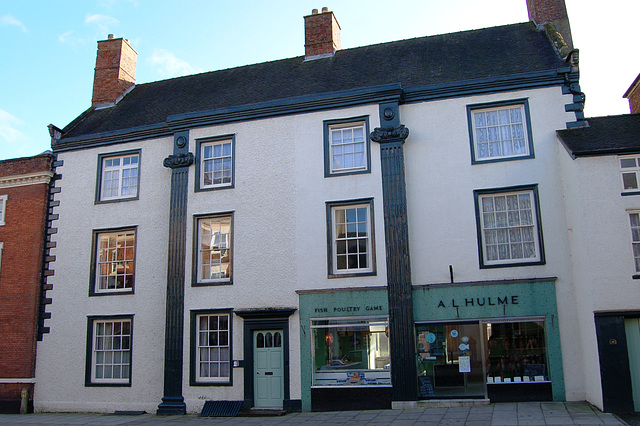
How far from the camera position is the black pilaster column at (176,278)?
16344 mm

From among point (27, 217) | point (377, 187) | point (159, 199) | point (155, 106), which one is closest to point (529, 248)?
point (377, 187)

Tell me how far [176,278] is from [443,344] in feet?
25.8

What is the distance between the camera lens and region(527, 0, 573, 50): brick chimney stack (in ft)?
60.5

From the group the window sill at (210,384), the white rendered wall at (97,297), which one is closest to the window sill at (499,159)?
the window sill at (210,384)

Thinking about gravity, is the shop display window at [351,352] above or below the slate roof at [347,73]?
below

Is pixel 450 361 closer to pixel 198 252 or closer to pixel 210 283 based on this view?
pixel 210 283

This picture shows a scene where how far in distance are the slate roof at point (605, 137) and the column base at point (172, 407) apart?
12.2 metres

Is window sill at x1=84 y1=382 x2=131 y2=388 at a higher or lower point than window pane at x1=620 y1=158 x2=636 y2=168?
lower

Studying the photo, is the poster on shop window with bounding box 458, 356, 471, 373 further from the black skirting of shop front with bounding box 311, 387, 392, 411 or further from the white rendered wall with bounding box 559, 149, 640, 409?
the white rendered wall with bounding box 559, 149, 640, 409

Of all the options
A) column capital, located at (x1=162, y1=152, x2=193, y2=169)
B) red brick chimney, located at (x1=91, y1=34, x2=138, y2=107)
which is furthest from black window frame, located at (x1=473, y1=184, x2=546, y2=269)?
red brick chimney, located at (x1=91, y1=34, x2=138, y2=107)

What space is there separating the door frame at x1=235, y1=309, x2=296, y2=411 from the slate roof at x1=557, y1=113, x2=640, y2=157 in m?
8.34

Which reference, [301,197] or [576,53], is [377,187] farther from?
[576,53]

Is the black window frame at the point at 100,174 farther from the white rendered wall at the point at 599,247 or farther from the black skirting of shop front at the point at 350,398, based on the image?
the white rendered wall at the point at 599,247

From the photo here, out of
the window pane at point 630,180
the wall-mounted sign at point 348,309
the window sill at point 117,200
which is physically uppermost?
the window sill at point 117,200
